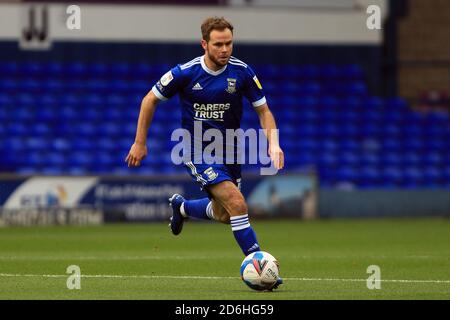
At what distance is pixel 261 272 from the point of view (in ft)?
29.9

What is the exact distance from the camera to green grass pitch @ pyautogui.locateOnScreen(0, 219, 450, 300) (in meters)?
9.09

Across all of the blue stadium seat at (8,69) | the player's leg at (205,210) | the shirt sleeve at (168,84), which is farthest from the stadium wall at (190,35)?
the shirt sleeve at (168,84)

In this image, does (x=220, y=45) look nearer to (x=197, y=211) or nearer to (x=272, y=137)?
(x=272, y=137)

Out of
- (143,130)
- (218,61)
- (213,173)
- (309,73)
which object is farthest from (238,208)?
(309,73)

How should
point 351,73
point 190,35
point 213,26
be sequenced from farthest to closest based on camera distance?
point 351,73, point 190,35, point 213,26

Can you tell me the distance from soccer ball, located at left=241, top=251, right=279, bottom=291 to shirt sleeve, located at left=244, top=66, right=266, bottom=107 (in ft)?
5.20

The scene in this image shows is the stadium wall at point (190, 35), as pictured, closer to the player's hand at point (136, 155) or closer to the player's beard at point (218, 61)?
the player's beard at point (218, 61)

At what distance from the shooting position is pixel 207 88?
392 inches

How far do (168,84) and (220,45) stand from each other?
595 mm

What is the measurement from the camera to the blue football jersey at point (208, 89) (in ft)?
32.7

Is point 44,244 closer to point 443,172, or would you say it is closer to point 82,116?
point 82,116

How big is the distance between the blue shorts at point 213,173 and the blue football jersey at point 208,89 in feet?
0.72

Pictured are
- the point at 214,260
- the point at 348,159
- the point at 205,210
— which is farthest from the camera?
the point at 348,159

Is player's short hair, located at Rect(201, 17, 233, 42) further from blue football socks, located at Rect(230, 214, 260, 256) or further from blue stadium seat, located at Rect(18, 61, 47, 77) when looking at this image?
blue stadium seat, located at Rect(18, 61, 47, 77)
